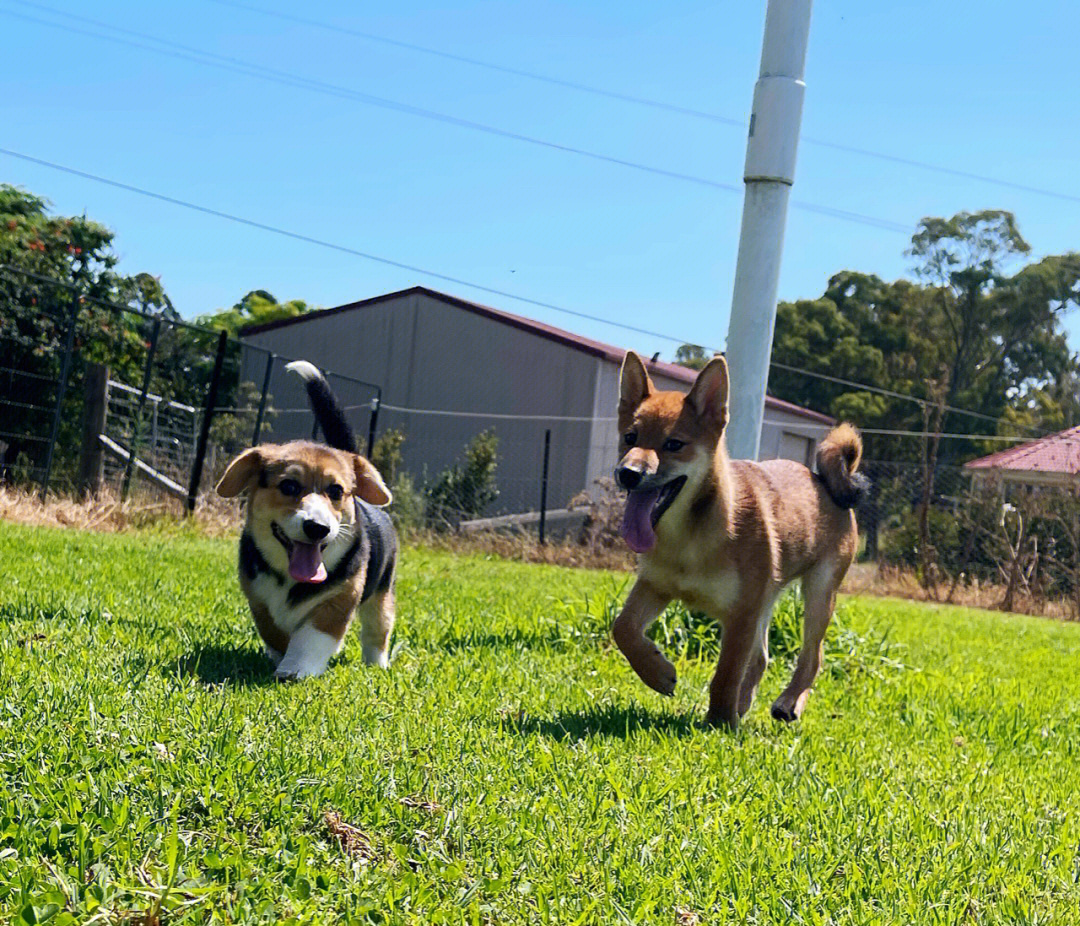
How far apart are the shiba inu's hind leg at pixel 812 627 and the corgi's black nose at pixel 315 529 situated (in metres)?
2.15

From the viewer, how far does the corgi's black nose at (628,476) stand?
14.4 ft

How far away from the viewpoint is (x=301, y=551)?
4.77m

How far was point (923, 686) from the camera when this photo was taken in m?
7.21

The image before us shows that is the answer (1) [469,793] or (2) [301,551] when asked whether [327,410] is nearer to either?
(2) [301,551]

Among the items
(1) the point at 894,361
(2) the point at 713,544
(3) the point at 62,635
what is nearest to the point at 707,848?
(2) the point at 713,544

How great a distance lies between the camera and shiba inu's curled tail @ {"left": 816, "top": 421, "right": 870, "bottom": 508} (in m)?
5.88

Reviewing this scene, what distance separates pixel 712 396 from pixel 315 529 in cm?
167

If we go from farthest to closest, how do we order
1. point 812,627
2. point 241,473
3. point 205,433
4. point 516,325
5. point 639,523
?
point 516,325
point 205,433
point 812,627
point 241,473
point 639,523

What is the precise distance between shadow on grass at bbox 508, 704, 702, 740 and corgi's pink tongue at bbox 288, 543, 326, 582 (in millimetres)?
1002

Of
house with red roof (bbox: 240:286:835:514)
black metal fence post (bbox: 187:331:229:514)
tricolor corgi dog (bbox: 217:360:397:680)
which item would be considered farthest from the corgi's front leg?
house with red roof (bbox: 240:286:835:514)

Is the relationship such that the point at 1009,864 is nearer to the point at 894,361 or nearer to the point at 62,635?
the point at 62,635

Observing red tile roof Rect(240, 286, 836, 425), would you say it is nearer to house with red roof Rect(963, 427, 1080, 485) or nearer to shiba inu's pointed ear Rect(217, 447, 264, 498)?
house with red roof Rect(963, 427, 1080, 485)

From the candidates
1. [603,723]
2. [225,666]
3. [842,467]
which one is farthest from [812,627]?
[225,666]

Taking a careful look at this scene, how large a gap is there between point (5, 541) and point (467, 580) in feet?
13.7
